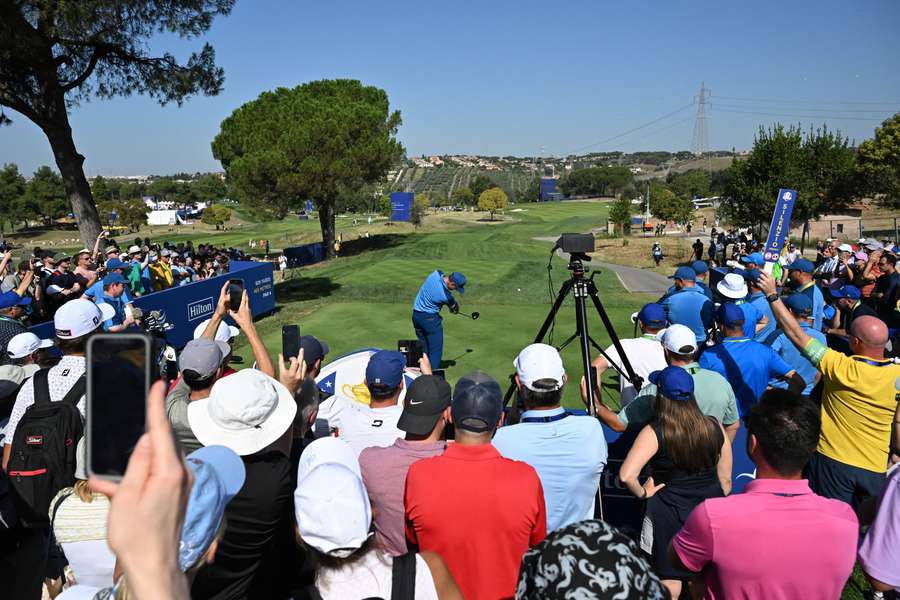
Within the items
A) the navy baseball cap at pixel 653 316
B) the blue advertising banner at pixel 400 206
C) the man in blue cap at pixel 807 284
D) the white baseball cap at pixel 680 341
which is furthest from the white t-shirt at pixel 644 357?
the blue advertising banner at pixel 400 206

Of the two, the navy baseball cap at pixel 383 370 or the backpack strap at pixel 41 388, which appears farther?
the backpack strap at pixel 41 388

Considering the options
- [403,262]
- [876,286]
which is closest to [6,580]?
[876,286]

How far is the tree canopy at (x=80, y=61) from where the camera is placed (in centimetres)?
1427

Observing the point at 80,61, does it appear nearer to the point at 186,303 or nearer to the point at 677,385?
the point at 186,303

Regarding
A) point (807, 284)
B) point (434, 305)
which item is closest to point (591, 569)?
point (434, 305)

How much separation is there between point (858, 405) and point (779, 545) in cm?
236

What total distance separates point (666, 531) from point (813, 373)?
4.05 metres

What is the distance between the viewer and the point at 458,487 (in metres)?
2.84

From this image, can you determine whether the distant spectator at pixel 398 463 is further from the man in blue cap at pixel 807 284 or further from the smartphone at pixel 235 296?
the man in blue cap at pixel 807 284

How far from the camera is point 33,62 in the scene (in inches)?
584

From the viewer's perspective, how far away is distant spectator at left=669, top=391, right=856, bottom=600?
2.48 meters

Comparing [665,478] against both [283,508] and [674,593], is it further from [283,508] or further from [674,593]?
[283,508]

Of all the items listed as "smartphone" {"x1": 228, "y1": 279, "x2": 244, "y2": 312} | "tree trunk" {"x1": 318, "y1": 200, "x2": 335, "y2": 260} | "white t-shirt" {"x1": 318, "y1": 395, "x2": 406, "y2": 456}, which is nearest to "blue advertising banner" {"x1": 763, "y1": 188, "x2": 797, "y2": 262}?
"white t-shirt" {"x1": 318, "y1": 395, "x2": 406, "y2": 456}

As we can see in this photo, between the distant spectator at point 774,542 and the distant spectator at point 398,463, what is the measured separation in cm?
147
